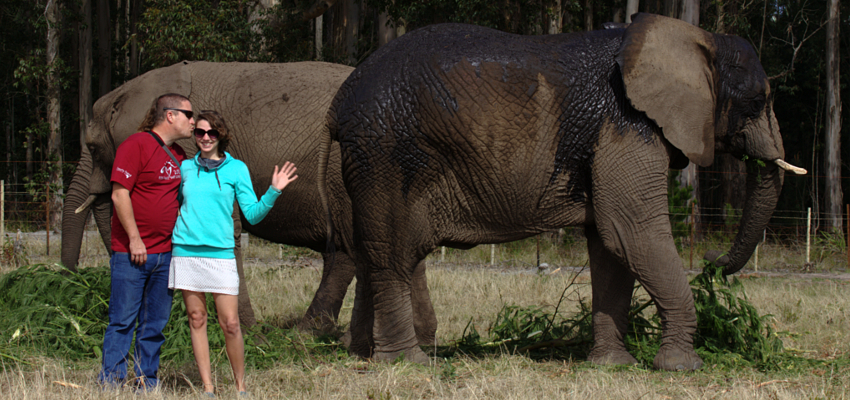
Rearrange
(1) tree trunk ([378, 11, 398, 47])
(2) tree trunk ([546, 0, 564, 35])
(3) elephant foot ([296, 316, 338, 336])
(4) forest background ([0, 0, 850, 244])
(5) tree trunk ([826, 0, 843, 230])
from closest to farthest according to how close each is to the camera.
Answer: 1. (3) elephant foot ([296, 316, 338, 336])
2. (4) forest background ([0, 0, 850, 244])
3. (2) tree trunk ([546, 0, 564, 35])
4. (1) tree trunk ([378, 11, 398, 47])
5. (5) tree trunk ([826, 0, 843, 230])

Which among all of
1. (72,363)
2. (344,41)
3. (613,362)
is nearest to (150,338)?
(72,363)

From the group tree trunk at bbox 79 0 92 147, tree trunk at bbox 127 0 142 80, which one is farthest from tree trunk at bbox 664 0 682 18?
tree trunk at bbox 127 0 142 80

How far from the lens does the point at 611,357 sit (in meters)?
5.41

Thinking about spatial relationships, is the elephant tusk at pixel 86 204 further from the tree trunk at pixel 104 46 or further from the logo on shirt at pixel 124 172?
the tree trunk at pixel 104 46

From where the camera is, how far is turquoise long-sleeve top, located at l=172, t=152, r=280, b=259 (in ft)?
13.5

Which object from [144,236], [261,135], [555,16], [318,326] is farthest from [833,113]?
[144,236]

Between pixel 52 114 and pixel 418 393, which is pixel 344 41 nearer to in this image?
pixel 52 114

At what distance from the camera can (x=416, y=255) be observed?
17.5 feet

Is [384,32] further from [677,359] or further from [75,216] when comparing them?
[677,359]

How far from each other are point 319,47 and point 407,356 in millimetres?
18788

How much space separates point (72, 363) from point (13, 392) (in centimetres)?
87

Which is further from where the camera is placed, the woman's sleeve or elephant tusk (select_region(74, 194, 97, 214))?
Result: elephant tusk (select_region(74, 194, 97, 214))

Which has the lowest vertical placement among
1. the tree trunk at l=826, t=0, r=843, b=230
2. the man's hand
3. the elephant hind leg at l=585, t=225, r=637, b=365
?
the elephant hind leg at l=585, t=225, r=637, b=365

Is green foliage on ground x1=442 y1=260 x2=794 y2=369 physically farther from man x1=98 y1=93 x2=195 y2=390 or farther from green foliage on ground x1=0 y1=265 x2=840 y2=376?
Result: man x1=98 y1=93 x2=195 y2=390
